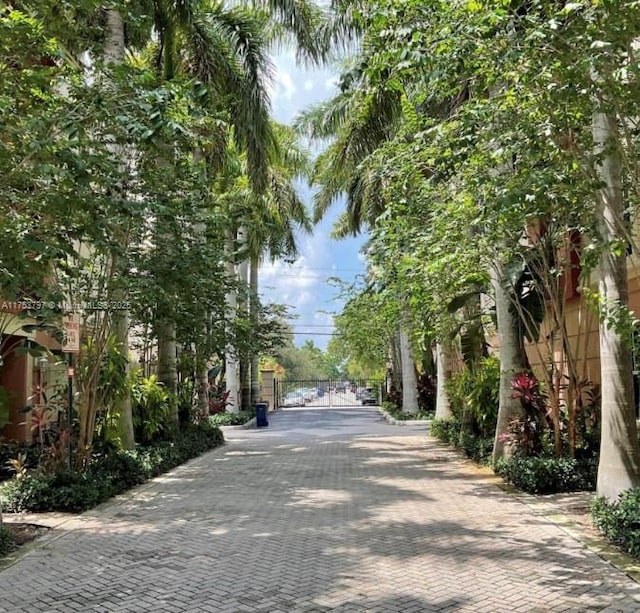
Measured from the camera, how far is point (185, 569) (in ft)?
21.2

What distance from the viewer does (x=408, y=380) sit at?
27188 mm

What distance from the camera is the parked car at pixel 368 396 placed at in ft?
162

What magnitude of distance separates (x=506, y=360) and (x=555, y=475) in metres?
2.61

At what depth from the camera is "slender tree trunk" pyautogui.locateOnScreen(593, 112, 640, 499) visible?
765cm

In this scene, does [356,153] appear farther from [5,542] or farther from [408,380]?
[5,542]

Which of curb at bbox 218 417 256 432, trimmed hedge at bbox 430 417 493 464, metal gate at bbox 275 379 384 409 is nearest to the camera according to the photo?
trimmed hedge at bbox 430 417 493 464

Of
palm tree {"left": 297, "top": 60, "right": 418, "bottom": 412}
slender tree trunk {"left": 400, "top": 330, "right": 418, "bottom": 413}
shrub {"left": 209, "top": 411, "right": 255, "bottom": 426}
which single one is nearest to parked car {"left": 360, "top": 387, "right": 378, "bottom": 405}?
palm tree {"left": 297, "top": 60, "right": 418, "bottom": 412}

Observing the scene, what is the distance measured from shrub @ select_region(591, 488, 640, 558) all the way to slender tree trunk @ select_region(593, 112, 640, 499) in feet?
1.20

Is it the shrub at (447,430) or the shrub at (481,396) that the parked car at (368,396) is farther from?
the shrub at (481,396)

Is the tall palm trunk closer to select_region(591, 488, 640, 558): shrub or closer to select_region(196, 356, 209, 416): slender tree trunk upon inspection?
select_region(196, 356, 209, 416): slender tree trunk

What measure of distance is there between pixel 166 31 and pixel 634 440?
12609 millimetres

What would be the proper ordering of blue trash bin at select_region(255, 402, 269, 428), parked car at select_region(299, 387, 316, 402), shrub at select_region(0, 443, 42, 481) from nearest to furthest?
shrub at select_region(0, 443, 42, 481) < blue trash bin at select_region(255, 402, 269, 428) < parked car at select_region(299, 387, 316, 402)

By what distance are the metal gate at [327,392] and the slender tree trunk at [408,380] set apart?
62.6 feet

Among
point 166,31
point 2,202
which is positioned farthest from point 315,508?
point 166,31
